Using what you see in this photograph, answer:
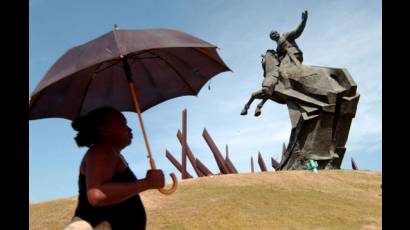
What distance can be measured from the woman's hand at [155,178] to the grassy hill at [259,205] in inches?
347

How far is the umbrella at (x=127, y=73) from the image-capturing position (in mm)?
3150

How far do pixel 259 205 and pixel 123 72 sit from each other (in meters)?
10.0

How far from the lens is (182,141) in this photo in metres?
22.8

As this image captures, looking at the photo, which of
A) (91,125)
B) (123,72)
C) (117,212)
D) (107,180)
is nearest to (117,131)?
(91,125)

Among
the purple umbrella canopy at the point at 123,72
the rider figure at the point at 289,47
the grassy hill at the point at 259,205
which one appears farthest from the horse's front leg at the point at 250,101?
the purple umbrella canopy at the point at 123,72

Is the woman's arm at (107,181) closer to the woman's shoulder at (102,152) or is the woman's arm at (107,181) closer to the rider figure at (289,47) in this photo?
the woman's shoulder at (102,152)

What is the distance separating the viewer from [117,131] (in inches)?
121

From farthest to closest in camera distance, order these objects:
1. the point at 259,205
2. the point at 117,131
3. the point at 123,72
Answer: the point at 259,205
the point at 123,72
the point at 117,131

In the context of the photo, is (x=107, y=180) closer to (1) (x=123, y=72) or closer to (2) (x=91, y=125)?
(2) (x=91, y=125)

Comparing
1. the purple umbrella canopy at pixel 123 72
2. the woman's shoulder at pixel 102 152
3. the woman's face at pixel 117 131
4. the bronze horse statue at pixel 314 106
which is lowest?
the bronze horse statue at pixel 314 106

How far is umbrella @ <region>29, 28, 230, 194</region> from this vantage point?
3.15 metres
